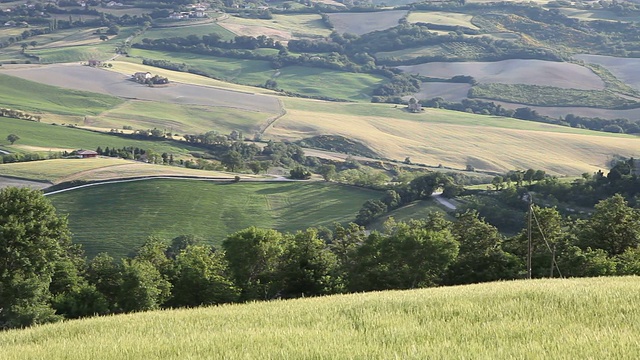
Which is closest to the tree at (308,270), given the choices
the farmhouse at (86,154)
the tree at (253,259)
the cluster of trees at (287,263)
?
the cluster of trees at (287,263)

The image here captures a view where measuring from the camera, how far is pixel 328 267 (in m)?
61.5

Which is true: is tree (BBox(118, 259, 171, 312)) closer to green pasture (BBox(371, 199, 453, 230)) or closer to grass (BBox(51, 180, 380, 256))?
grass (BBox(51, 180, 380, 256))

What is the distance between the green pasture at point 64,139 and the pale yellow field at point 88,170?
920 inches

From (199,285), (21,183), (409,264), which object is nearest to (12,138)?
(21,183)

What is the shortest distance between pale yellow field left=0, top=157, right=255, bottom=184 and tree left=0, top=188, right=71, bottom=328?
74.2 meters

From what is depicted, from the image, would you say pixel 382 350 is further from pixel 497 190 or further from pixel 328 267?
pixel 497 190

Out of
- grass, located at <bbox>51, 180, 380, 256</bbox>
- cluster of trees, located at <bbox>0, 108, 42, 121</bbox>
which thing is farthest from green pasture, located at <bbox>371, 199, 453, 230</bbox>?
cluster of trees, located at <bbox>0, 108, 42, 121</bbox>

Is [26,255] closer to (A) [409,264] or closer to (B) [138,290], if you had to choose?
(B) [138,290]

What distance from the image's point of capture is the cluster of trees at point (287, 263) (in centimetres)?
5225

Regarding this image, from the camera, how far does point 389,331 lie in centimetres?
2078

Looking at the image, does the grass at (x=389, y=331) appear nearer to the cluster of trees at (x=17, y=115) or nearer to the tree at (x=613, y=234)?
the tree at (x=613, y=234)

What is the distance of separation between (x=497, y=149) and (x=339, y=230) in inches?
4481

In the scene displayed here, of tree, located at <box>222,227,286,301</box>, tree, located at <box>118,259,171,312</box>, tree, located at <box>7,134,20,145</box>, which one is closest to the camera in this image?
tree, located at <box>118,259,171,312</box>

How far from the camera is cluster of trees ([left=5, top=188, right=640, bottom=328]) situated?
52.2 meters
